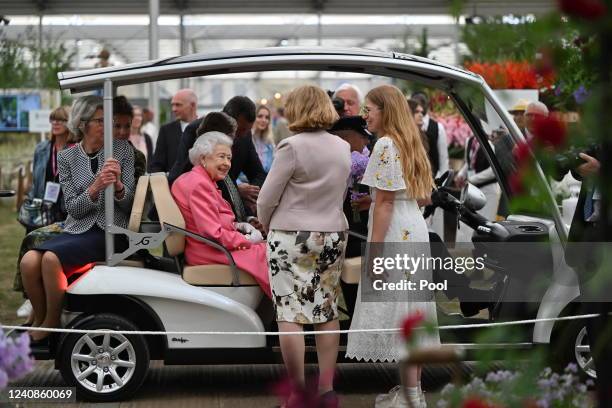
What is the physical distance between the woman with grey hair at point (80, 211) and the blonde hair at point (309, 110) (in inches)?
44.8

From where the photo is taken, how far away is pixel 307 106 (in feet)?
20.5

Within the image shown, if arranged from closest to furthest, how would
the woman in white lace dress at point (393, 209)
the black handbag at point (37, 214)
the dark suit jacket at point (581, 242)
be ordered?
the dark suit jacket at point (581, 242)
the woman in white lace dress at point (393, 209)
the black handbag at point (37, 214)

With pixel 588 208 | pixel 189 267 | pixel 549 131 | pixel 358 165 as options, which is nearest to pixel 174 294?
pixel 189 267

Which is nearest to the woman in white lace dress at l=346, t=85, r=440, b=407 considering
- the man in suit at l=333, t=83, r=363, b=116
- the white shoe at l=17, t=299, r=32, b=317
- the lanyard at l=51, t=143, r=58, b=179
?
the man in suit at l=333, t=83, r=363, b=116

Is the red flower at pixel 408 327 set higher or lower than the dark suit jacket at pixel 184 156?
higher

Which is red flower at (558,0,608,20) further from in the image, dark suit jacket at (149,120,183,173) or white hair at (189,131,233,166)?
dark suit jacket at (149,120,183,173)

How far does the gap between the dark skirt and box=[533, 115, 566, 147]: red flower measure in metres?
5.23

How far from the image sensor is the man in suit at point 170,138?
10000 mm

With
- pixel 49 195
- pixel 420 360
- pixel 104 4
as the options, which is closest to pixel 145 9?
pixel 104 4

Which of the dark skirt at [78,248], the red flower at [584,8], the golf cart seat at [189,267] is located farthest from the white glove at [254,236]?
the red flower at [584,8]

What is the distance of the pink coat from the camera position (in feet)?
22.1

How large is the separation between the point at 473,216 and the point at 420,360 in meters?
5.46

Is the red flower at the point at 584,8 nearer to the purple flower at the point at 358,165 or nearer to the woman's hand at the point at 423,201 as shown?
the woman's hand at the point at 423,201

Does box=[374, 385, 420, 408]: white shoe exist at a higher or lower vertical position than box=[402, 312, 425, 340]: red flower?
lower
